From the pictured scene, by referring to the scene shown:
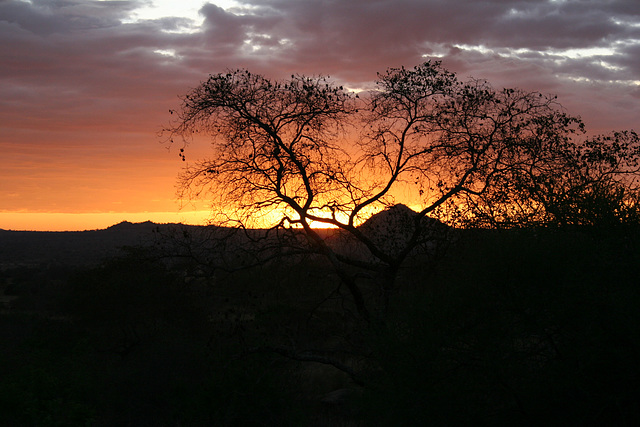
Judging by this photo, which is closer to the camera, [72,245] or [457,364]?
[457,364]

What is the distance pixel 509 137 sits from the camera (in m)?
14.4

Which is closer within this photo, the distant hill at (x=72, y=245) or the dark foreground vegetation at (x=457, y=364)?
the dark foreground vegetation at (x=457, y=364)

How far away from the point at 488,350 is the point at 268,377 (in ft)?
20.5

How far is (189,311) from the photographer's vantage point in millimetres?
22266

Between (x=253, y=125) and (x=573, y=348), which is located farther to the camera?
(x=253, y=125)

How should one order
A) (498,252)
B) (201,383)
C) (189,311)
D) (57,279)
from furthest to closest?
(57,279), (189,311), (201,383), (498,252)

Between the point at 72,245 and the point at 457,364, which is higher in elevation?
the point at 72,245

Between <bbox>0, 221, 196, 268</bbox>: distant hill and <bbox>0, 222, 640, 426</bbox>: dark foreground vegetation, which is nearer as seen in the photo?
<bbox>0, 222, 640, 426</bbox>: dark foreground vegetation

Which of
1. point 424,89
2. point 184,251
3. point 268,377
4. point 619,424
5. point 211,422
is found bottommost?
point 211,422

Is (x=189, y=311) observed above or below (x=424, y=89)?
below

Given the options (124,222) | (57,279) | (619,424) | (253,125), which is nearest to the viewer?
(619,424)

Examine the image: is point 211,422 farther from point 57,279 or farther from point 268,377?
point 57,279

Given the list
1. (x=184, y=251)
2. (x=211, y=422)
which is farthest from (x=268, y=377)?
(x=184, y=251)

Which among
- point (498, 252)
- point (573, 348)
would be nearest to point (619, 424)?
point (573, 348)
